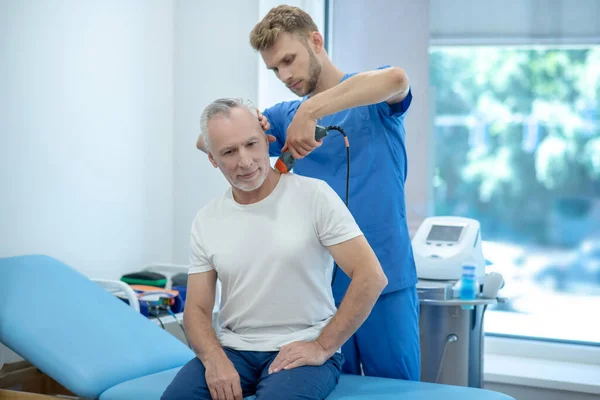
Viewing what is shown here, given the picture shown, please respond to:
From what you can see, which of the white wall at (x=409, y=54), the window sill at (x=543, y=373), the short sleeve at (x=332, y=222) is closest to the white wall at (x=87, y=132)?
the white wall at (x=409, y=54)

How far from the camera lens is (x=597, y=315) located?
340 centimetres

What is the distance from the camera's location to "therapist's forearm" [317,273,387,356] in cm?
167

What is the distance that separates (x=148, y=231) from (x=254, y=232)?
1832mm

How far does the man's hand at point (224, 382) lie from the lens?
1636 mm

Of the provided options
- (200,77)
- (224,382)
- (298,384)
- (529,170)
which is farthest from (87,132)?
(529,170)

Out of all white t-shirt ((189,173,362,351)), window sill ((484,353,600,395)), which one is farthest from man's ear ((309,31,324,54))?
window sill ((484,353,600,395))

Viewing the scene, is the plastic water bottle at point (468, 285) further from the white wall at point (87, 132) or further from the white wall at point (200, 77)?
the white wall at point (87, 132)

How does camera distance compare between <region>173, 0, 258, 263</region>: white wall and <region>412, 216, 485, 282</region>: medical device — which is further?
<region>173, 0, 258, 263</region>: white wall

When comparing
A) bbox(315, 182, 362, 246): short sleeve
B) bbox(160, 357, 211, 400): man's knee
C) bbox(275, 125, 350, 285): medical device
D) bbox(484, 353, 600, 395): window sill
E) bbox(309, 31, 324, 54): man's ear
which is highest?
bbox(309, 31, 324, 54): man's ear

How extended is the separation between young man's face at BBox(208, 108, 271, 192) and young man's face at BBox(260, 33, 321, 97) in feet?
0.89

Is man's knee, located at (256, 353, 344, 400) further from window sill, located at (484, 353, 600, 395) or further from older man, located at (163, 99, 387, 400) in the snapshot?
window sill, located at (484, 353, 600, 395)

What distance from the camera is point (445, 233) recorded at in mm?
2889

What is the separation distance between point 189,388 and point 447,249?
1.41 metres

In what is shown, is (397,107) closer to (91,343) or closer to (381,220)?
(381,220)
